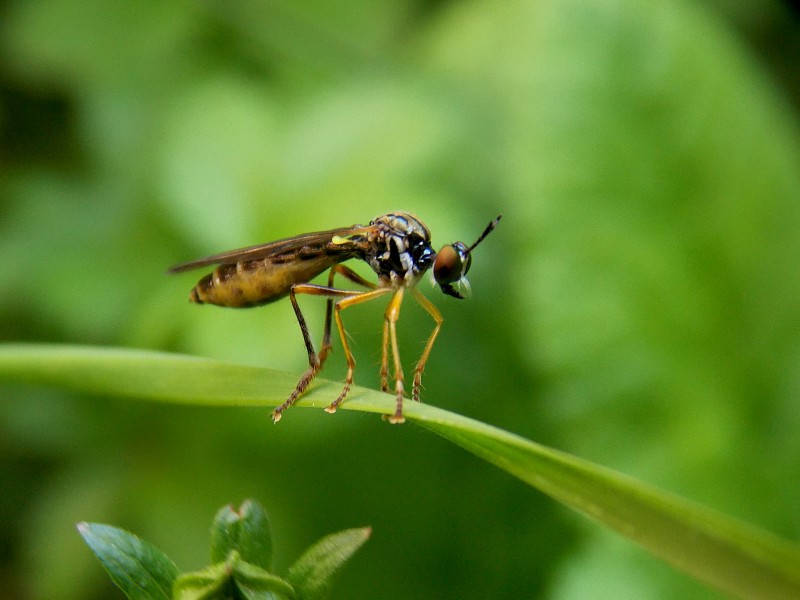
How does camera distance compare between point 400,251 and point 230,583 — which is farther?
point 400,251

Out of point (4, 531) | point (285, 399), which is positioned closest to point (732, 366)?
point (285, 399)

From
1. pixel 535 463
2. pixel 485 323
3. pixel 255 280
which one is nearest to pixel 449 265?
pixel 255 280

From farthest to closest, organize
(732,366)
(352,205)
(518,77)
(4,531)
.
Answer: (518,77) < (4,531) < (352,205) < (732,366)

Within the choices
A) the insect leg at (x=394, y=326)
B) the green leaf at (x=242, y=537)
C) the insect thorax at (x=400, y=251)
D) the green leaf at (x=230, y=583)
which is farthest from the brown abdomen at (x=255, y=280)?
the green leaf at (x=230, y=583)

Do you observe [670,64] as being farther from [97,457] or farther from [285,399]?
[97,457]

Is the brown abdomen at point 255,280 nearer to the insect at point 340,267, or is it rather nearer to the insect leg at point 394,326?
the insect at point 340,267

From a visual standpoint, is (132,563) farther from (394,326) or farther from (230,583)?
(394,326)

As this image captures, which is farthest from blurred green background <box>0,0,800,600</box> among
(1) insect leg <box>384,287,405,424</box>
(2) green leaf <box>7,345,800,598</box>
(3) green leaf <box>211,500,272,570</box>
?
(3) green leaf <box>211,500,272,570</box>

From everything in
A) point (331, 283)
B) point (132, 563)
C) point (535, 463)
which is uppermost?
point (535, 463)
